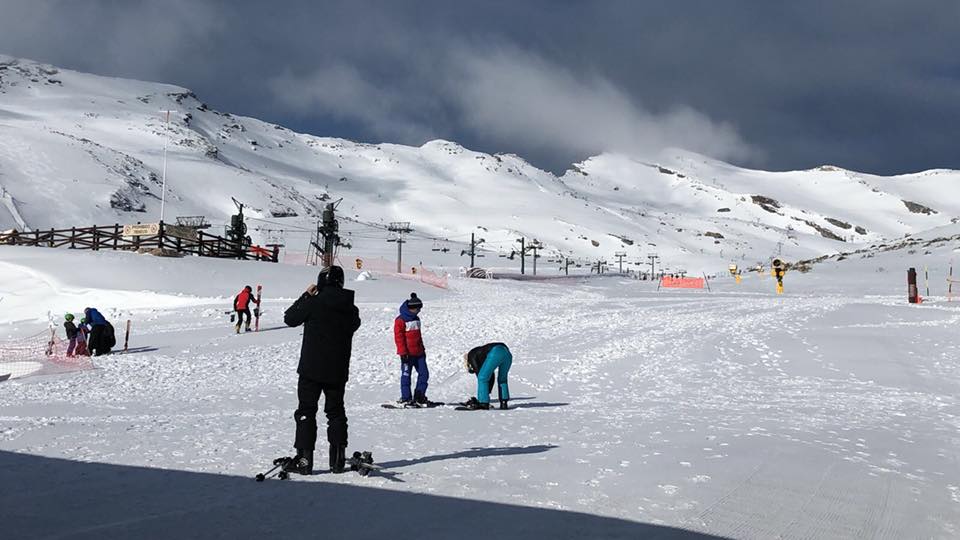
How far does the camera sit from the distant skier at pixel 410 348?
11.2 meters

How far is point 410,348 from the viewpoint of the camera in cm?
1127

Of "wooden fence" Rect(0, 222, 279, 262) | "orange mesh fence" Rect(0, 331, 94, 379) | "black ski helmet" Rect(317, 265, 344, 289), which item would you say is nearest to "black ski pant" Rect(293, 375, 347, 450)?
"black ski helmet" Rect(317, 265, 344, 289)

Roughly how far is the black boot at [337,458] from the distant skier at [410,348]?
4.56m

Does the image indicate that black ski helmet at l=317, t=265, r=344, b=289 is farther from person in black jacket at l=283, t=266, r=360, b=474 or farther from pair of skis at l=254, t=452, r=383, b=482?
pair of skis at l=254, t=452, r=383, b=482

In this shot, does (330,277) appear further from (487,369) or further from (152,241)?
(152,241)

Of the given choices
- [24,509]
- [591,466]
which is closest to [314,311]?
[24,509]

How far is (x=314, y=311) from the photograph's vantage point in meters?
6.48

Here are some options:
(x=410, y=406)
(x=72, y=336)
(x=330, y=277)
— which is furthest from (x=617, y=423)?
(x=72, y=336)

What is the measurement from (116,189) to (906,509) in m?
138

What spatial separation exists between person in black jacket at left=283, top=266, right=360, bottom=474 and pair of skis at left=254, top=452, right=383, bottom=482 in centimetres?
8

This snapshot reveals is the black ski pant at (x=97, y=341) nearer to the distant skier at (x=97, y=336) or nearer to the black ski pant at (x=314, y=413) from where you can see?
the distant skier at (x=97, y=336)

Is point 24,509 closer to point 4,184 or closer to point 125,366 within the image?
point 125,366

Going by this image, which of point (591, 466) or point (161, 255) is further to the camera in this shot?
point (161, 255)

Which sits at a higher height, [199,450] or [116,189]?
[116,189]
